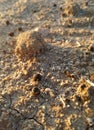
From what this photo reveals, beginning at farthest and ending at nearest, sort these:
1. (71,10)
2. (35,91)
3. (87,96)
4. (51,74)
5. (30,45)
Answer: (71,10)
(30,45)
(51,74)
(35,91)
(87,96)

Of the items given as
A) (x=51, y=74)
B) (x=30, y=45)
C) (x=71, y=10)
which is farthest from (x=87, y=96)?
(x=71, y=10)

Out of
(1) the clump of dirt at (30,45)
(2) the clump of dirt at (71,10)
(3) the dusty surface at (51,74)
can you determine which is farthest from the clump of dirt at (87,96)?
(2) the clump of dirt at (71,10)

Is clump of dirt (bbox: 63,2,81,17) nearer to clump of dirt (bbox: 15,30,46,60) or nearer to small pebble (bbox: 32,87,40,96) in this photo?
clump of dirt (bbox: 15,30,46,60)

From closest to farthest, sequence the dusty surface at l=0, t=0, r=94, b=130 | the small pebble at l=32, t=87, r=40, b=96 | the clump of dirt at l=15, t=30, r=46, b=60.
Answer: the dusty surface at l=0, t=0, r=94, b=130 → the small pebble at l=32, t=87, r=40, b=96 → the clump of dirt at l=15, t=30, r=46, b=60

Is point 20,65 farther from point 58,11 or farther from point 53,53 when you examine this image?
point 58,11

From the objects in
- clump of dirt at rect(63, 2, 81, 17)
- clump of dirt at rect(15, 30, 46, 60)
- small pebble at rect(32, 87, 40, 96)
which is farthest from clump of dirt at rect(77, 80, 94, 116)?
clump of dirt at rect(63, 2, 81, 17)

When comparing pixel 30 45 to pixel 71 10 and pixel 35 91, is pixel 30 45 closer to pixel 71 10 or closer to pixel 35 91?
pixel 35 91

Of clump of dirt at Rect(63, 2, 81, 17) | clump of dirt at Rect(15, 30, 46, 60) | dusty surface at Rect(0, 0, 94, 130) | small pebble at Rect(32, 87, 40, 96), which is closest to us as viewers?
dusty surface at Rect(0, 0, 94, 130)
